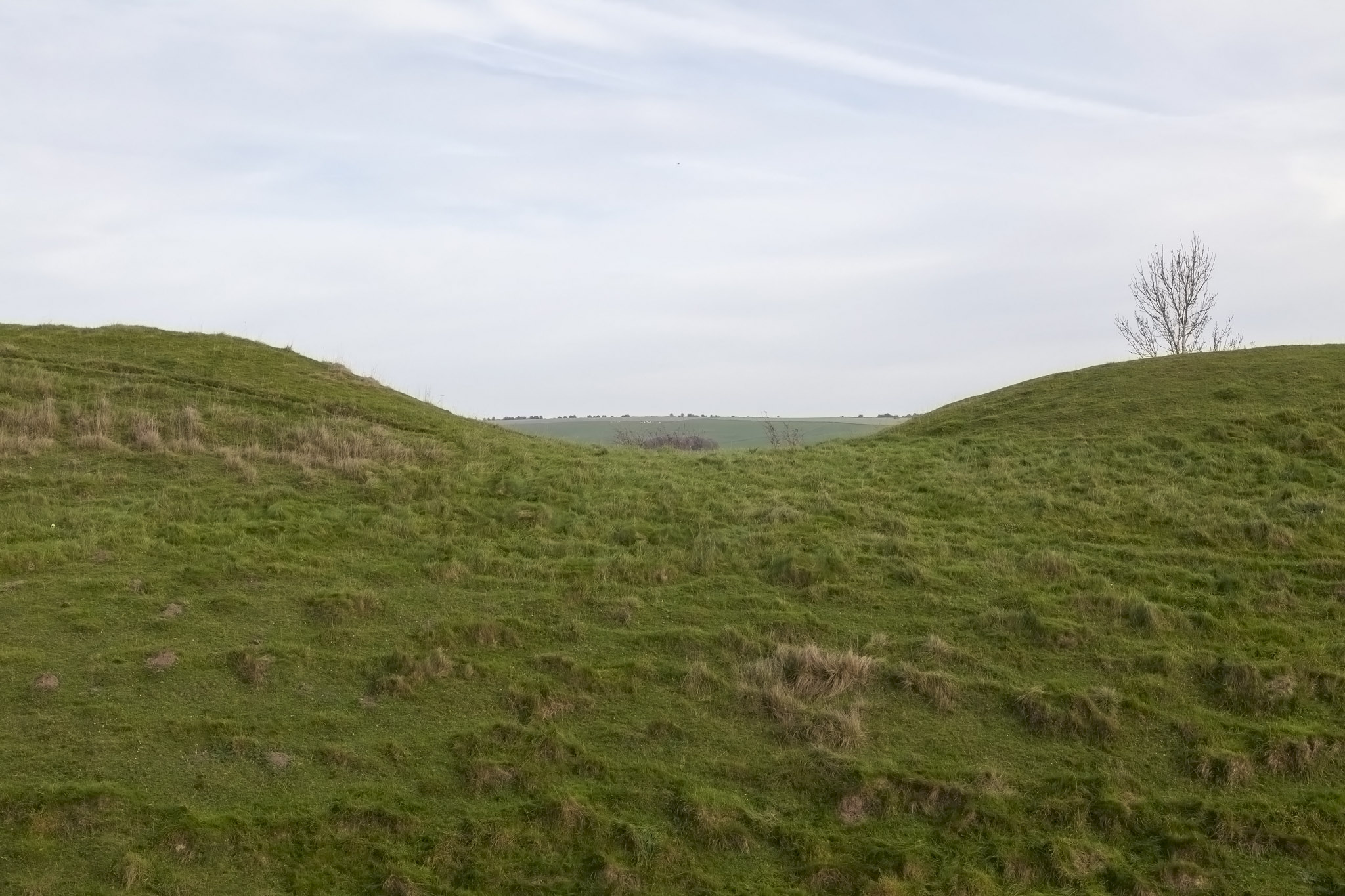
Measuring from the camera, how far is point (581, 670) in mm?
12211

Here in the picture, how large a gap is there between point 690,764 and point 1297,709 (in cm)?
728

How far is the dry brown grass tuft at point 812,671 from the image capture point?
1197cm

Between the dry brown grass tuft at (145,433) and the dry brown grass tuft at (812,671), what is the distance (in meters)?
13.9

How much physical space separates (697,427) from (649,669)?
71283mm

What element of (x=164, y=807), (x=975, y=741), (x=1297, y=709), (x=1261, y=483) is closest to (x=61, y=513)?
(x=164, y=807)

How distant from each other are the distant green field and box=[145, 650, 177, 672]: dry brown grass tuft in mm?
51697

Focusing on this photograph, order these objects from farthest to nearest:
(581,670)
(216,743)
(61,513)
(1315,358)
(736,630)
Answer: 1. (1315,358)
2. (61,513)
3. (736,630)
4. (581,670)
5. (216,743)

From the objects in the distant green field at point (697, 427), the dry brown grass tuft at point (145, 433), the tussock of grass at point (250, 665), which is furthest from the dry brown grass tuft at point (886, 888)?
the distant green field at point (697, 427)

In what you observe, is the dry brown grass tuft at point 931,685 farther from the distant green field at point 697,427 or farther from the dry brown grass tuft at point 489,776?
the distant green field at point 697,427

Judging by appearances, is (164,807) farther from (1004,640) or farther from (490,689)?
(1004,640)

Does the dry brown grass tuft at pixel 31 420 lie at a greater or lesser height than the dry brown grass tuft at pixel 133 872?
greater

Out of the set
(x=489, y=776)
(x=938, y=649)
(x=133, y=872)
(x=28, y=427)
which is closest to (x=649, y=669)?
(x=489, y=776)

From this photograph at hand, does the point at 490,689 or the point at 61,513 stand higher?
the point at 61,513

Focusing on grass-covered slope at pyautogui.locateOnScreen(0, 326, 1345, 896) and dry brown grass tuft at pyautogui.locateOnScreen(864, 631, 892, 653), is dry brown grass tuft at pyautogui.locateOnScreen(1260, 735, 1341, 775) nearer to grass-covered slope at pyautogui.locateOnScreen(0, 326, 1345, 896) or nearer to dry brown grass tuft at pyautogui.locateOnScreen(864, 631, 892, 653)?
grass-covered slope at pyautogui.locateOnScreen(0, 326, 1345, 896)
